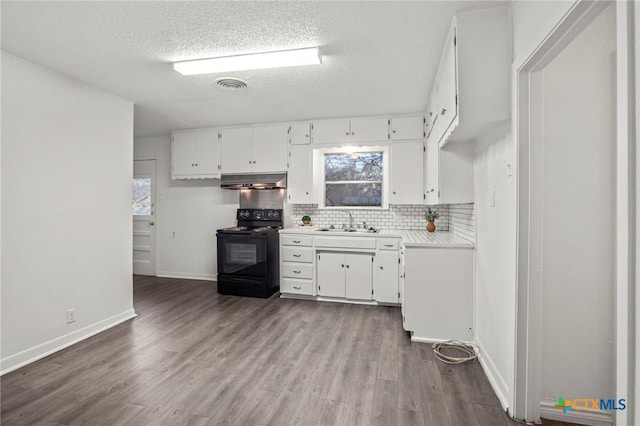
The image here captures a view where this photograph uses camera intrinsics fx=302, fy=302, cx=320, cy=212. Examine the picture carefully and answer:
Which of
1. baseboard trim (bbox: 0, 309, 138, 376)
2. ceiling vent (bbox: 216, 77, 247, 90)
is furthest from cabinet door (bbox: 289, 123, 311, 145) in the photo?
baseboard trim (bbox: 0, 309, 138, 376)

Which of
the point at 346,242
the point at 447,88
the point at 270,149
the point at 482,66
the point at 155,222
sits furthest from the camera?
the point at 155,222

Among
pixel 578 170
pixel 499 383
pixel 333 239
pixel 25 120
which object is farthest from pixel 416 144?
pixel 25 120

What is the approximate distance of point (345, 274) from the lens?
150 inches

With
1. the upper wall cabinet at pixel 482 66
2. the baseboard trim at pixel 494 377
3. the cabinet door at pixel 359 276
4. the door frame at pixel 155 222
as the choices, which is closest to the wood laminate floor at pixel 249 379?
the baseboard trim at pixel 494 377

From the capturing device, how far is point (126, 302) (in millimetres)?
3287

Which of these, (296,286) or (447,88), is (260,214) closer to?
(296,286)

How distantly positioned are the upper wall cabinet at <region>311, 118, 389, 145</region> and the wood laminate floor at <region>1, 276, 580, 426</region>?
2.26 meters

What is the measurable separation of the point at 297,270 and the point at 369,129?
2081 mm

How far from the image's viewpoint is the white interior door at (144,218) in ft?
17.1

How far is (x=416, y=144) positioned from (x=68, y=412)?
3.95m

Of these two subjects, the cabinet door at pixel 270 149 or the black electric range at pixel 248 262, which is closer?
the black electric range at pixel 248 262

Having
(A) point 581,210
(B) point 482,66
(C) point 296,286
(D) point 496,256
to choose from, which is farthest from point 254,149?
(A) point 581,210

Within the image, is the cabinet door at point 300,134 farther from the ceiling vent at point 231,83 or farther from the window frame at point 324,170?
the ceiling vent at point 231,83
